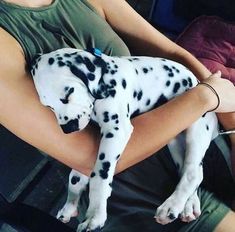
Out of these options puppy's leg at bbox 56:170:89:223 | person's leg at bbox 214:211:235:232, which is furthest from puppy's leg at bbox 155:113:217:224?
puppy's leg at bbox 56:170:89:223

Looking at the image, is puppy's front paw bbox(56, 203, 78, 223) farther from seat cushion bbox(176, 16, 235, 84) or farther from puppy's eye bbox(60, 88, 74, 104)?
seat cushion bbox(176, 16, 235, 84)

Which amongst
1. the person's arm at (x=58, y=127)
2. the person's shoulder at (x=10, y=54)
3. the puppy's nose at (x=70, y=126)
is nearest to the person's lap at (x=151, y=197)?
the person's arm at (x=58, y=127)

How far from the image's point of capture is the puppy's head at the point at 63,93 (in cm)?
109

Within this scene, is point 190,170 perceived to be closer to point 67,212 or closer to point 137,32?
point 67,212

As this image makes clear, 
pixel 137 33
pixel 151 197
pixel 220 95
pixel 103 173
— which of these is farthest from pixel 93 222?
pixel 137 33

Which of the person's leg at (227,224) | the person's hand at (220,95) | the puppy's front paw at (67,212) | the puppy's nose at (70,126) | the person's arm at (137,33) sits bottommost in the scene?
the puppy's front paw at (67,212)

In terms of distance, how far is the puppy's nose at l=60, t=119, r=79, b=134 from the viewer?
110cm

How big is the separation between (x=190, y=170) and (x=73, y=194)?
0.32m

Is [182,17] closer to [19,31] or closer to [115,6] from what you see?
[115,6]

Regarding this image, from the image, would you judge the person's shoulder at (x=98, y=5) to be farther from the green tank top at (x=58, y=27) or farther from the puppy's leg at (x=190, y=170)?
the puppy's leg at (x=190, y=170)

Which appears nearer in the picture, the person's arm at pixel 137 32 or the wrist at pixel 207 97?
the wrist at pixel 207 97

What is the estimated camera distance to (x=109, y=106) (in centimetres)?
118

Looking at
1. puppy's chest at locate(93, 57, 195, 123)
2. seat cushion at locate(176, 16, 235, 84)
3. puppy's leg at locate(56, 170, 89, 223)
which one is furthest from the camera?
seat cushion at locate(176, 16, 235, 84)

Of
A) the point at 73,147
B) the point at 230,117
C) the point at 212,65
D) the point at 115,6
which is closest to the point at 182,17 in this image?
the point at 212,65
